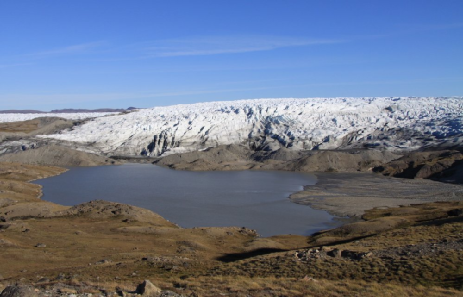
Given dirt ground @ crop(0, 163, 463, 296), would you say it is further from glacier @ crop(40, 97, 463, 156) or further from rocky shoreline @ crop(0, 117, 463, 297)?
glacier @ crop(40, 97, 463, 156)

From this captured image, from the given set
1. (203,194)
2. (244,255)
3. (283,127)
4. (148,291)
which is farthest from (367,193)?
(283,127)

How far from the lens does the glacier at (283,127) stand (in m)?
63.8

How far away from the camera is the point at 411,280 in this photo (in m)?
10.8

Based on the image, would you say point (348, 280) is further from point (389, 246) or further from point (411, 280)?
point (389, 246)

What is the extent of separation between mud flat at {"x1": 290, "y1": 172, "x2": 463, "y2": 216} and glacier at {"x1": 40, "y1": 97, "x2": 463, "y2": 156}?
695 inches

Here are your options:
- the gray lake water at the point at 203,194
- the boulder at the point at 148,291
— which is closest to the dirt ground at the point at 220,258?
the boulder at the point at 148,291

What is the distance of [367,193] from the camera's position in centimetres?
3684

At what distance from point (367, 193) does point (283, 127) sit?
33173mm

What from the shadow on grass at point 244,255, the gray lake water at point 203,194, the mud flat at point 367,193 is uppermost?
the shadow on grass at point 244,255

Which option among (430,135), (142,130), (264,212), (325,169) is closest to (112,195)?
(264,212)

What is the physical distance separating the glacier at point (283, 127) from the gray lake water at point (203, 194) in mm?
12491

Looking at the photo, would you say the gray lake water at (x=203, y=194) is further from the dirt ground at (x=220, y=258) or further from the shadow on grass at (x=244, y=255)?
the shadow on grass at (x=244, y=255)

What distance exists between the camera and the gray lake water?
2595 cm

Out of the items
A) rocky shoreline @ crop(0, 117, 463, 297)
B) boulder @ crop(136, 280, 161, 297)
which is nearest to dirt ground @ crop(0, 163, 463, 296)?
rocky shoreline @ crop(0, 117, 463, 297)
